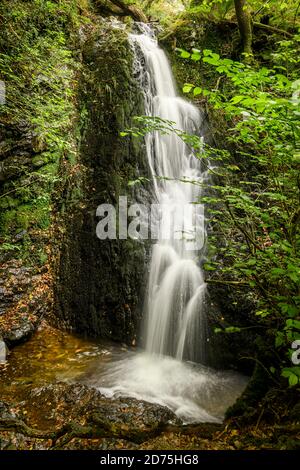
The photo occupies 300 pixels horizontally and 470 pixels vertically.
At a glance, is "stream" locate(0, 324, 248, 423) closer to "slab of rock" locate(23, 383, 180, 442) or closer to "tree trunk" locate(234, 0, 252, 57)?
"slab of rock" locate(23, 383, 180, 442)

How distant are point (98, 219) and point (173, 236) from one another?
1.57 metres

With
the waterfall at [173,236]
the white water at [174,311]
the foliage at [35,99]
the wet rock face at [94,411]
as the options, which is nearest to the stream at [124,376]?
the white water at [174,311]

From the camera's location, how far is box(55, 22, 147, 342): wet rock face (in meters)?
5.70

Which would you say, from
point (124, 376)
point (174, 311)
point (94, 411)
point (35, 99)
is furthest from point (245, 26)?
point (94, 411)

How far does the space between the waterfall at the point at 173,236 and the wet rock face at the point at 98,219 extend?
36cm

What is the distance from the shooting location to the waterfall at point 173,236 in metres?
5.04

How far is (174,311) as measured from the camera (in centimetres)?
521

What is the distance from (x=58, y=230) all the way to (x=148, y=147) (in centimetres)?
271

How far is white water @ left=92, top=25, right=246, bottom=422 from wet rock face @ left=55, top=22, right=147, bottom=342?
0.41 m

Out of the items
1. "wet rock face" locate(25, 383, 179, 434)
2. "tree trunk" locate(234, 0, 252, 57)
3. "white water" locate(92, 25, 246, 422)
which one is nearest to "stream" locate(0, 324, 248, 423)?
"white water" locate(92, 25, 246, 422)

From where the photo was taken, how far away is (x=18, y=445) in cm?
263

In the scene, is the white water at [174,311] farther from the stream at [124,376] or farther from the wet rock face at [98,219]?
the wet rock face at [98,219]

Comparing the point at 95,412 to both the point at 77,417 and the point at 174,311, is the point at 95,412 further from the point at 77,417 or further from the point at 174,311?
the point at 174,311

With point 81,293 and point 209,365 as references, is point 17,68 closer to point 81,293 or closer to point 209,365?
point 81,293
